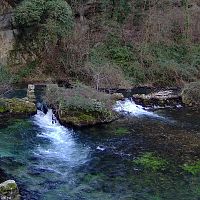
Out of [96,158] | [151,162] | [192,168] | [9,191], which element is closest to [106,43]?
[96,158]

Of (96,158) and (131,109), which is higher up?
(131,109)

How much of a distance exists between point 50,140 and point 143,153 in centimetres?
398

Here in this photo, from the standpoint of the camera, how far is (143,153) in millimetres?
14164

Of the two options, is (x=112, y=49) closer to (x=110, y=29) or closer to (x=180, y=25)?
(x=110, y=29)

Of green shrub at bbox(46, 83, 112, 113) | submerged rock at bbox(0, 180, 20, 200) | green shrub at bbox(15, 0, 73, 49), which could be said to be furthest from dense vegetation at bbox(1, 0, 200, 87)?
submerged rock at bbox(0, 180, 20, 200)

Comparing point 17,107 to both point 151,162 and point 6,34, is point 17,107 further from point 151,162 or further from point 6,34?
point 6,34

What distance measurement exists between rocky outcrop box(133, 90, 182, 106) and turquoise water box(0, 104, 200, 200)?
2236mm

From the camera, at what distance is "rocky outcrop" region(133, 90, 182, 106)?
2144cm

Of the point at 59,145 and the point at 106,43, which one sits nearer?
the point at 59,145

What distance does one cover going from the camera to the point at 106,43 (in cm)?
2931

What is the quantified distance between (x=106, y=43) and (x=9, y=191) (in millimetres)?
20449

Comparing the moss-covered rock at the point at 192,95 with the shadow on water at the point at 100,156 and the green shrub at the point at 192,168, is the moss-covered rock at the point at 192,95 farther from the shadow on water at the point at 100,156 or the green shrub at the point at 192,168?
the green shrub at the point at 192,168

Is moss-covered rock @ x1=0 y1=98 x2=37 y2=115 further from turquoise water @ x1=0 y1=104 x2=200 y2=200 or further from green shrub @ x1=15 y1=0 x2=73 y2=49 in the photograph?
green shrub @ x1=15 y1=0 x2=73 y2=49

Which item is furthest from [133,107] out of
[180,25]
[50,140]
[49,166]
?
[180,25]
